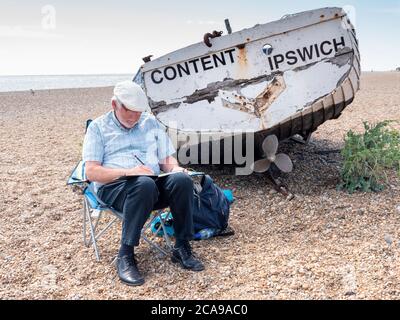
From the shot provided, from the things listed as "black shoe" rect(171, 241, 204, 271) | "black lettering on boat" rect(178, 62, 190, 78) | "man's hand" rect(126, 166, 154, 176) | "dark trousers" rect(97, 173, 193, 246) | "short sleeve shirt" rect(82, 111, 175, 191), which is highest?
"black lettering on boat" rect(178, 62, 190, 78)

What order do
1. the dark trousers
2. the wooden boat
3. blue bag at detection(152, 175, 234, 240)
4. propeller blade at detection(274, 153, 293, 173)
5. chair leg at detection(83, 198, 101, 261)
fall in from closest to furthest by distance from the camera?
the dark trousers < chair leg at detection(83, 198, 101, 261) < blue bag at detection(152, 175, 234, 240) < the wooden boat < propeller blade at detection(274, 153, 293, 173)

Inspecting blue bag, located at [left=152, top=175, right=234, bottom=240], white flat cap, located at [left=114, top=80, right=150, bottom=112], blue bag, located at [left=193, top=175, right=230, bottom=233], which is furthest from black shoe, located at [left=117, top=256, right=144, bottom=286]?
white flat cap, located at [left=114, top=80, right=150, bottom=112]

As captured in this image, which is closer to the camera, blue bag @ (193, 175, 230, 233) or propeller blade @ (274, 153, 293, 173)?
blue bag @ (193, 175, 230, 233)

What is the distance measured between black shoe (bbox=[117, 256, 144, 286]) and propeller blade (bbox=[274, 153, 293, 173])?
2.44 m

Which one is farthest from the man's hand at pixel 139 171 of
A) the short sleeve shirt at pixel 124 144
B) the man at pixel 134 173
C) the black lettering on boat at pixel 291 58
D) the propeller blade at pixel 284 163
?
the black lettering on boat at pixel 291 58

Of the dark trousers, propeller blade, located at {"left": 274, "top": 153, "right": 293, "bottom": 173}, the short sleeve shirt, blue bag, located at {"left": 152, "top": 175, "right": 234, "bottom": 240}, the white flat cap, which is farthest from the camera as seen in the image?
propeller blade, located at {"left": 274, "top": 153, "right": 293, "bottom": 173}

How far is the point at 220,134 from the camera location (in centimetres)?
521

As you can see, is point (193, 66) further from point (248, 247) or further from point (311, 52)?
point (248, 247)

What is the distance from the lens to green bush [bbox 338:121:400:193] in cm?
482

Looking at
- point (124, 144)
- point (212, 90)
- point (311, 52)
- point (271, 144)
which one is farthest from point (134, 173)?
point (311, 52)

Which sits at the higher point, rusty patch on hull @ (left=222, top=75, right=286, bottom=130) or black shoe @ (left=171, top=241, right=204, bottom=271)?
rusty patch on hull @ (left=222, top=75, right=286, bottom=130)

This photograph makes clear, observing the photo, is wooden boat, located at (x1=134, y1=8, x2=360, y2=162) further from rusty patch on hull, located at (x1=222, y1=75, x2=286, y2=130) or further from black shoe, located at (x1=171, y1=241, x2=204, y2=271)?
black shoe, located at (x1=171, y1=241, x2=204, y2=271)

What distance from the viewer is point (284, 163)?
17.3ft

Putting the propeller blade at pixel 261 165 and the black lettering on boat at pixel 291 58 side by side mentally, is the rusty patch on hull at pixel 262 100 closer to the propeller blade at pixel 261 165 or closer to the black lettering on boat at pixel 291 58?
the black lettering on boat at pixel 291 58
